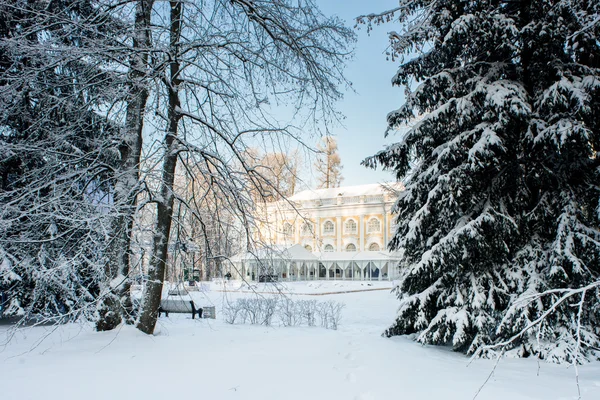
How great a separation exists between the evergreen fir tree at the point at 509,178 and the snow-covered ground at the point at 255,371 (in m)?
0.56

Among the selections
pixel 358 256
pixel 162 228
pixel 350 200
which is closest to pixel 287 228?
pixel 162 228

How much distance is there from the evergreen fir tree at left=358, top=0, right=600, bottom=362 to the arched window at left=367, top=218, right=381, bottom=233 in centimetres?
3294

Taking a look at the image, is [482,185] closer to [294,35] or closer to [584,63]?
[584,63]

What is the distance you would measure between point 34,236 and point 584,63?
8.36m

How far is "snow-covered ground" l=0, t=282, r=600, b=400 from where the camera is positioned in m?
3.66

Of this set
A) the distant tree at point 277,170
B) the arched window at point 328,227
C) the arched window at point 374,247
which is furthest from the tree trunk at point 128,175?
the arched window at point 328,227

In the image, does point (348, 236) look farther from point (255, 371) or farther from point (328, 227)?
point (255, 371)

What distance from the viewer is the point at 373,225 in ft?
128

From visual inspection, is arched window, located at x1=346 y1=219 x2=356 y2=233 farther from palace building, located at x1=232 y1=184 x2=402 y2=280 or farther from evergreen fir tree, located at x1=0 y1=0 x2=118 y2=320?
evergreen fir tree, located at x1=0 y1=0 x2=118 y2=320

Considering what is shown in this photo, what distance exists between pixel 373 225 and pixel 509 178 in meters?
33.7

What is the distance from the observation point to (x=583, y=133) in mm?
4695

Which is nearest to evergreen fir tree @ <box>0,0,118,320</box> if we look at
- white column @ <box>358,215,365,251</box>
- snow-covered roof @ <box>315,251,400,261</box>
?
snow-covered roof @ <box>315,251,400,261</box>

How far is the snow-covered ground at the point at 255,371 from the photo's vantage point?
144 inches

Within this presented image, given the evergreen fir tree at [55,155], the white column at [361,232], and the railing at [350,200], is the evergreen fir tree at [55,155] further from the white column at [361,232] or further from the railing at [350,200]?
the railing at [350,200]
